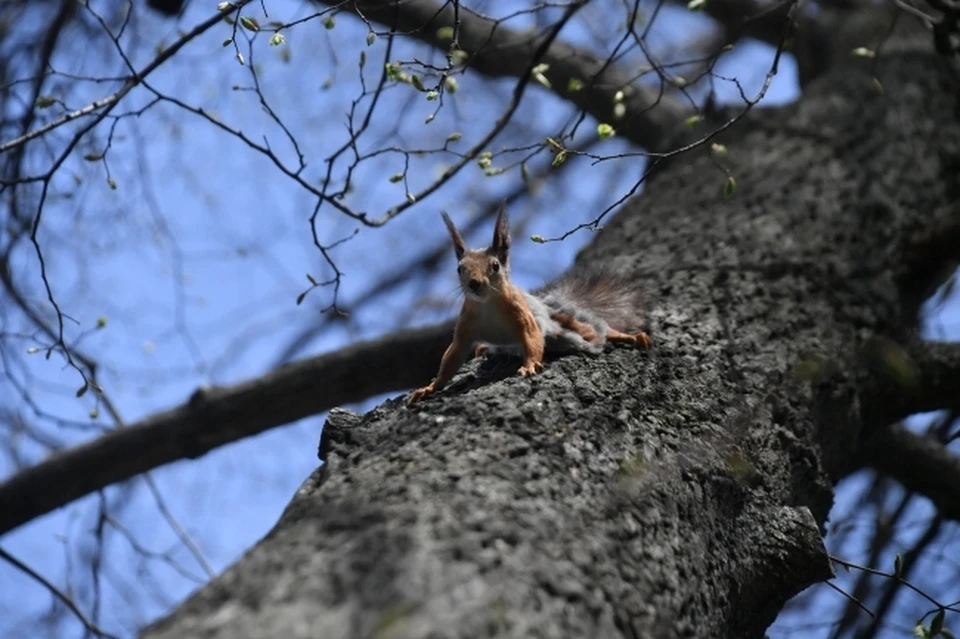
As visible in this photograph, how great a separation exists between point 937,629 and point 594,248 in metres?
1.66

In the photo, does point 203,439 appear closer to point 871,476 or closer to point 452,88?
point 452,88

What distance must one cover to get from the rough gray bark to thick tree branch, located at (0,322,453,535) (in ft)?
2.62

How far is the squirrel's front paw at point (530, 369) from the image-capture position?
7.61 feet

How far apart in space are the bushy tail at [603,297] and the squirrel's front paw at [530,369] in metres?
0.37

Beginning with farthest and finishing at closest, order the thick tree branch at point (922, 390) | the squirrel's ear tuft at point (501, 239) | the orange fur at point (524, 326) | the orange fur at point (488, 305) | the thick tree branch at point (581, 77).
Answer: the thick tree branch at point (581, 77) → the thick tree branch at point (922, 390) → the squirrel's ear tuft at point (501, 239) → the orange fur at point (488, 305) → the orange fur at point (524, 326)

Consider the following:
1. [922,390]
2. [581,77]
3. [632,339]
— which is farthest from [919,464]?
[581,77]

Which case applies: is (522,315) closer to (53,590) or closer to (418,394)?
(418,394)

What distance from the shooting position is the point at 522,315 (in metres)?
2.59

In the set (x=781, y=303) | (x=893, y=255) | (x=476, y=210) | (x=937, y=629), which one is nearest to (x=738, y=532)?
(x=937, y=629)

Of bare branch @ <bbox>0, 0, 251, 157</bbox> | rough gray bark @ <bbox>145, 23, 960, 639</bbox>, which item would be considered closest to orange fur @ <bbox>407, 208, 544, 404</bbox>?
rough gray bark @ <bbox>145, 23, 960, 639</bbox>

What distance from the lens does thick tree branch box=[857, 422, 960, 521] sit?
11.9ft

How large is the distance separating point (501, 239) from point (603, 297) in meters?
0.30

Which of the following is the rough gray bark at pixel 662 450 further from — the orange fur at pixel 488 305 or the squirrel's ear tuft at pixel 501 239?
the squirrel's ear tuft at pixel 501 239

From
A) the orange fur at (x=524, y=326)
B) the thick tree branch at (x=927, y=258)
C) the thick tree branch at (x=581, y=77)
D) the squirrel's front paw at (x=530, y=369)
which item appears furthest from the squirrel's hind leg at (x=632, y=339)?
the thick tree branch at (x=581, y=77)
